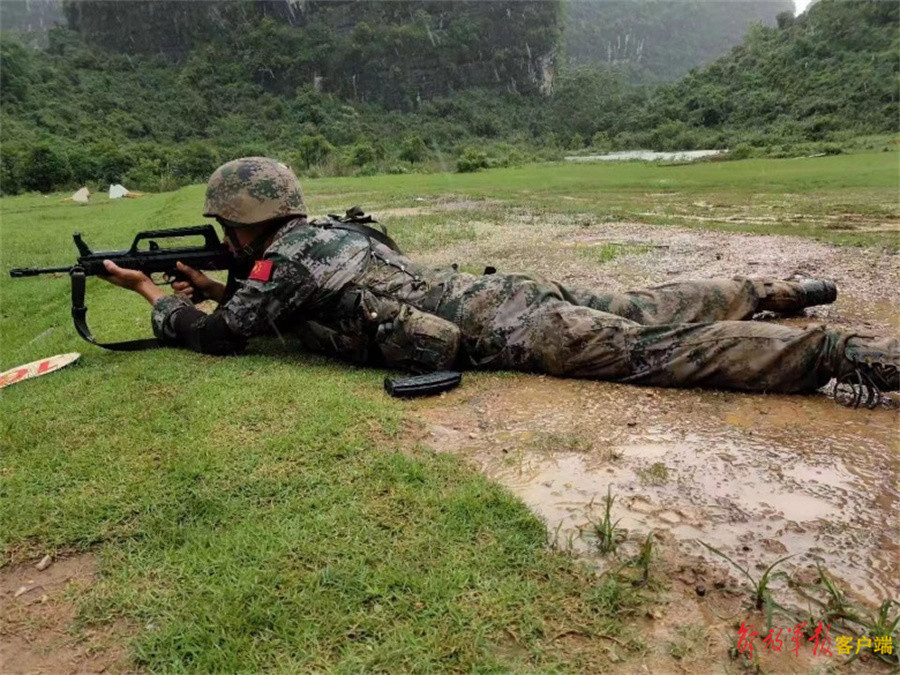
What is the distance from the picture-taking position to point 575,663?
5.57ft

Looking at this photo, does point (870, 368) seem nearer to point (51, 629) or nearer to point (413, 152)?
point (51, 629)

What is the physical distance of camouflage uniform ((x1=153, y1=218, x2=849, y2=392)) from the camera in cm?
341

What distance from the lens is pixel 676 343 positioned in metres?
3.51

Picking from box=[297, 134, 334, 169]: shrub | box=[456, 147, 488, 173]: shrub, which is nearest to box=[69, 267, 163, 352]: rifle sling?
box=[456, 147, 488, 173]: shrub

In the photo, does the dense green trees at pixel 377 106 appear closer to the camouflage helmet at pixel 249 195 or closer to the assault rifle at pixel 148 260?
the assault rifle at pixel 148 260

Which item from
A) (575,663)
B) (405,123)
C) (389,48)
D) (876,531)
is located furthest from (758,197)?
(389,48)

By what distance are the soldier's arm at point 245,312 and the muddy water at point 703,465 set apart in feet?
3.48

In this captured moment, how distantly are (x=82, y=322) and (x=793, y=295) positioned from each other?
4.83 metres

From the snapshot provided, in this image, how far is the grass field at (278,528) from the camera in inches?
70.5

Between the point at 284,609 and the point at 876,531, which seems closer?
the point at 284,609

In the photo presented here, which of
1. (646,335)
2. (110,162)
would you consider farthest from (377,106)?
(646,335)

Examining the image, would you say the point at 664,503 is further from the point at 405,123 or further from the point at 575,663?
the point at 405,123

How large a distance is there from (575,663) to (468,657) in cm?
28

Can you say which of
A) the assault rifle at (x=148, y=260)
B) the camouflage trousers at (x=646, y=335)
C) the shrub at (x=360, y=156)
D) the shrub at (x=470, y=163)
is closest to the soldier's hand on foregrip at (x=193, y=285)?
the assault rifle at (x=148, y=260)
